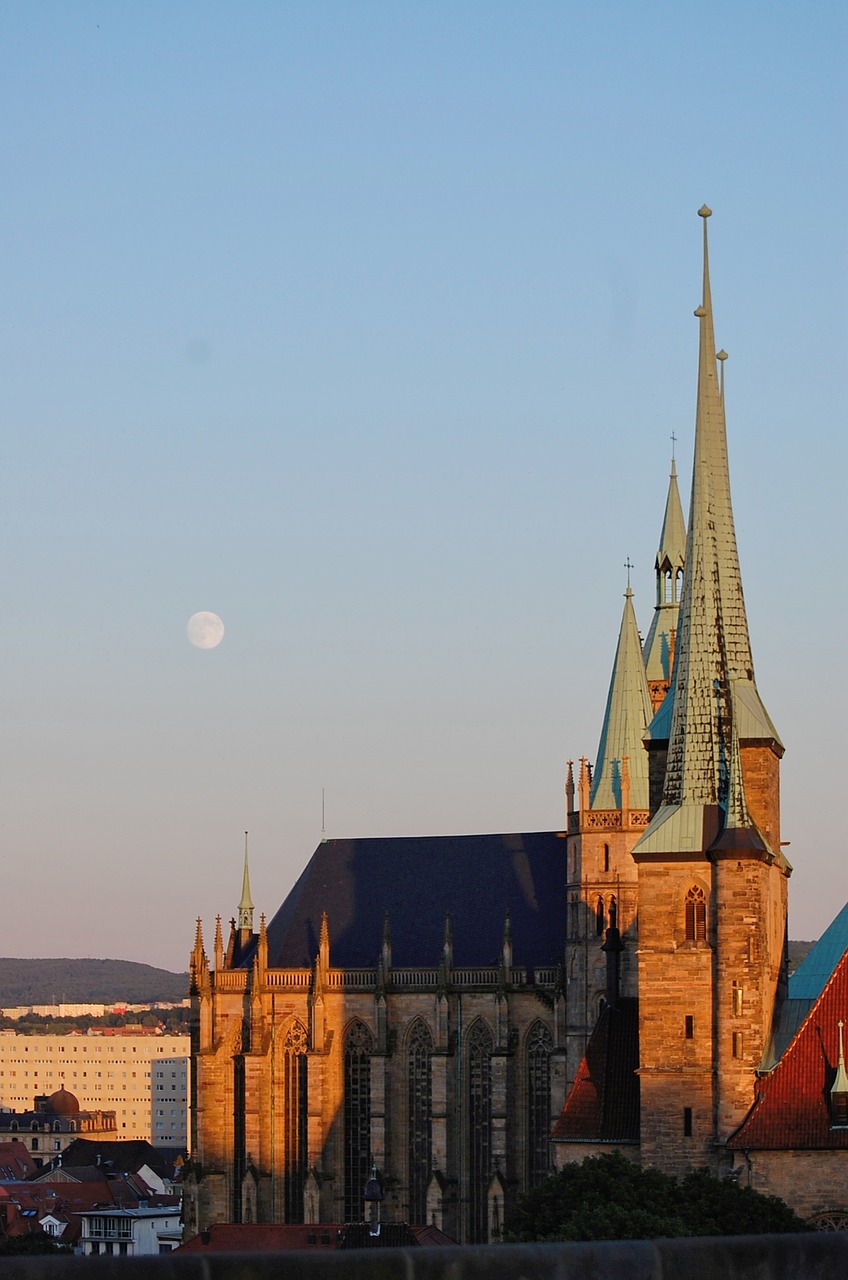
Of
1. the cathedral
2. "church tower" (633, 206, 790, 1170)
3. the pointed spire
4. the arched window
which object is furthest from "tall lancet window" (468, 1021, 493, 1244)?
the pointed spire

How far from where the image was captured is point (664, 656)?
88.5m

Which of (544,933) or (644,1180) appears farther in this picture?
(544,933)

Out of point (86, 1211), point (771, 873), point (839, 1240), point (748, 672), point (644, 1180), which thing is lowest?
Result: point (86, 1211)

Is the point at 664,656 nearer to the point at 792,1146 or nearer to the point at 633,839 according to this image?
the point at 633,839

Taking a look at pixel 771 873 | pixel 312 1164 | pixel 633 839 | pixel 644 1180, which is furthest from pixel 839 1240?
pixel 312 1164

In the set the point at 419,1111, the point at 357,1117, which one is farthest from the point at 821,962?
the point at 357,1117

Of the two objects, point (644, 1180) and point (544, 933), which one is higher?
point (544, 933)

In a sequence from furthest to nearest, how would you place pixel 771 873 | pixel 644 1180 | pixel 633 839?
pixel 633 839 → pixel 771 873 → pixel 644 1180

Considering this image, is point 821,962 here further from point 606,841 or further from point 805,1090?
point 606,841

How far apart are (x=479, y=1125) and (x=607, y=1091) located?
23.4 metres

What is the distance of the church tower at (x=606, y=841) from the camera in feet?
270

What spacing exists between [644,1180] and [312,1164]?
110 feet

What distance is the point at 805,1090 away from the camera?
5828 cm

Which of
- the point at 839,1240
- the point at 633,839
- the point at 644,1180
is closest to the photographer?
the point at 839,1240
